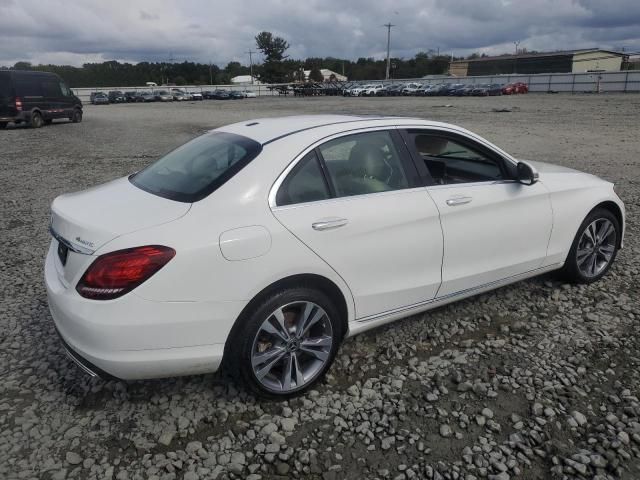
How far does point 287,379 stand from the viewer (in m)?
2.91

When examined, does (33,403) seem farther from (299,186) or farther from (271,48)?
A: (271,48)

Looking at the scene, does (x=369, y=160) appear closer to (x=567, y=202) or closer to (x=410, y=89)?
(x=567, y=202)

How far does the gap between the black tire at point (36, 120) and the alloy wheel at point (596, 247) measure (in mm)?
21623

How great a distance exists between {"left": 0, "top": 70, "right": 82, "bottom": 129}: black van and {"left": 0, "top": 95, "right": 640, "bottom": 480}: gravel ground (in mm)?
17907

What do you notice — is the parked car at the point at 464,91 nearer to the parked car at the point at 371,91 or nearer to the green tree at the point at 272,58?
the parked car at the point at 371,91

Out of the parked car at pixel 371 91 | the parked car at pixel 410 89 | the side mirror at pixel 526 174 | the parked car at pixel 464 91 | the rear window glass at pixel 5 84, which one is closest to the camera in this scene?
the side mirror at pixel 526 174

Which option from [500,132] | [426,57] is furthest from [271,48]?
[500,132]

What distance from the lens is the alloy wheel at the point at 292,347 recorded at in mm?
2779

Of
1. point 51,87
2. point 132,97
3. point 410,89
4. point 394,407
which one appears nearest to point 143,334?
point 394,407

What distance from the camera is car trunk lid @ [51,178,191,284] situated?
8.34 ft

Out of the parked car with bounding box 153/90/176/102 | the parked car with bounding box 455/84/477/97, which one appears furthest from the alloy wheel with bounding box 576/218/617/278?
the parked car with bounding box 153/90/176/102

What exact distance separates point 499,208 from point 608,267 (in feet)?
5.57

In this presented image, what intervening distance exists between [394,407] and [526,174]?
203cm

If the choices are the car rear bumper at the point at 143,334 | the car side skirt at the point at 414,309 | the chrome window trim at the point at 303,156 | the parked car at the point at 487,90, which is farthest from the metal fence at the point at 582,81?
the car rear bumper at the point at 143,334
